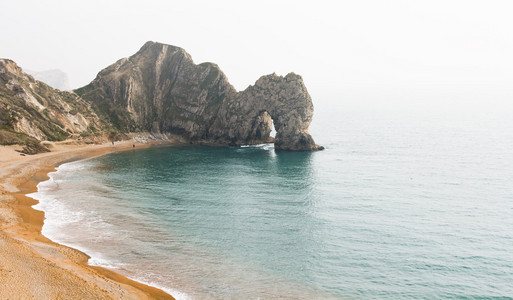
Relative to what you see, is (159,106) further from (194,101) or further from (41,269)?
(41,269)

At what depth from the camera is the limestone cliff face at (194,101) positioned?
5005 inches

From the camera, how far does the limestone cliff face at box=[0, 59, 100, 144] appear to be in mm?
105938

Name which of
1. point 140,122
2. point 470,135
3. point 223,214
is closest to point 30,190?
point 223,214

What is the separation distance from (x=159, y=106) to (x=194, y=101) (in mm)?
17212

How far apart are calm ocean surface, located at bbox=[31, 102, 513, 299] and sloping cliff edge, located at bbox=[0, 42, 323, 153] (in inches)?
1019

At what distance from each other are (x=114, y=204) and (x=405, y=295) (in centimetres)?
4836

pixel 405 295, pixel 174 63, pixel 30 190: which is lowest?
pixel 405 295

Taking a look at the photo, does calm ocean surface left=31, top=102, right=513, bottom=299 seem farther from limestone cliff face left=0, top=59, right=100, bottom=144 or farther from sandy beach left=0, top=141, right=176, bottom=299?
limestone cliff face left=0, top=59, right=100, bottom=144

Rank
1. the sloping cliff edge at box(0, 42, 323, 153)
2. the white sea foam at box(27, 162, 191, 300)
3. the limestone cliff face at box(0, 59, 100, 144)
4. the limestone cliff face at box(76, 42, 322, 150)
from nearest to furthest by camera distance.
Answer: the white sea foam at box(27, 162, 191, 300) → the limestone cliff face at box(0, 59, 100, 144) → the sloping cliff edge at box(0, 42, 323, 153) → the limestone cliff face at box(76, 42, 322, 150)

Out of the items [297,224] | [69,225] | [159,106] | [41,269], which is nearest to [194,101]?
[159,106]

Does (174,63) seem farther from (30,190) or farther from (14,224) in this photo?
(14,224)

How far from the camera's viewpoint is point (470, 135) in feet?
480

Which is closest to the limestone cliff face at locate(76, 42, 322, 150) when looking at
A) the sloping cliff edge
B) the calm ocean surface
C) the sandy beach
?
the sloping cliff edge

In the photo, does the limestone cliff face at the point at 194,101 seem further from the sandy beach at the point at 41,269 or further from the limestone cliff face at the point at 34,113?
the sandy beach at the point at 41,269
